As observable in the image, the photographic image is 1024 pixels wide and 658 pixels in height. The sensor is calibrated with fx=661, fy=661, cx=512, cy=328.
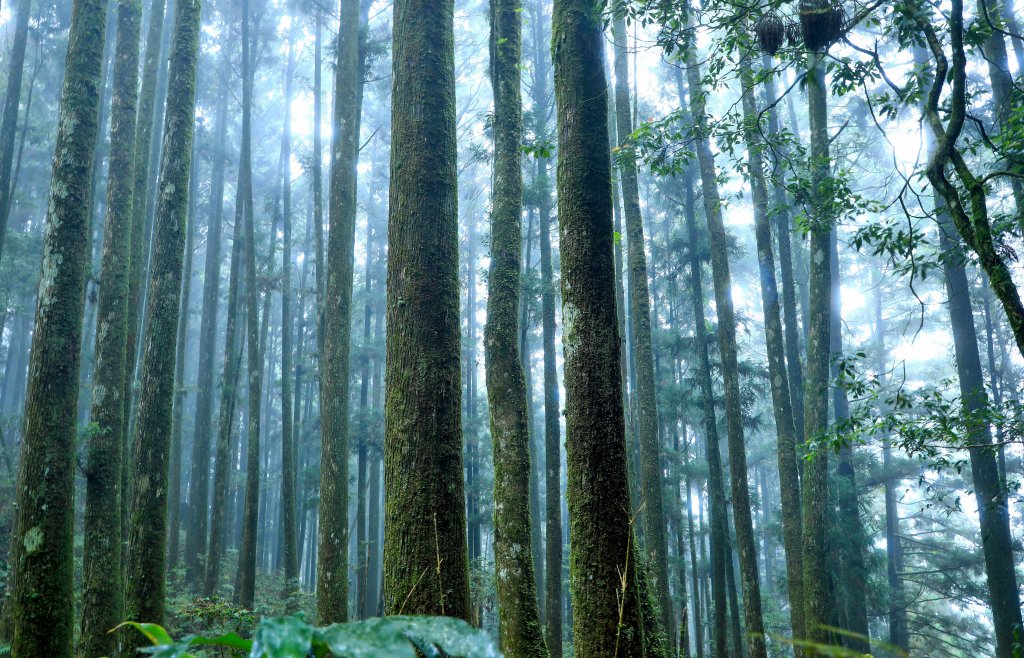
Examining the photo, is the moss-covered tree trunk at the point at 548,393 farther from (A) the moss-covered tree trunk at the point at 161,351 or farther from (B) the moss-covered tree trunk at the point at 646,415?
(A) the moss-covered tree trunk at the point at 161,351

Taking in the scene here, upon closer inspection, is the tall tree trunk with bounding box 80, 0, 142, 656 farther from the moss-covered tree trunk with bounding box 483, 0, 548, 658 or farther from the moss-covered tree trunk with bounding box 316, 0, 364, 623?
the moss-covered tree trunk with bounding box 483, 0, 548, 658

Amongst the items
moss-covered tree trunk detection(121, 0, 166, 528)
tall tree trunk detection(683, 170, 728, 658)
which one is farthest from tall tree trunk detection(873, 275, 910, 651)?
moss-covered tree trunk detection(121, 0, 166, 528)

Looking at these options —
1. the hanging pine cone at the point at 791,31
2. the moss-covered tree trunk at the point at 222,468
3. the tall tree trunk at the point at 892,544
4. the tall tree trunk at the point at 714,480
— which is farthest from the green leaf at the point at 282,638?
the moss-covered tree trunk at the point at 222,468

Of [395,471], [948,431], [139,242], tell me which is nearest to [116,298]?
[139,242]

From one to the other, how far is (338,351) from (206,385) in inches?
568

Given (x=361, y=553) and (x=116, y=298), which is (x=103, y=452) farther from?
(x=361, y=553)

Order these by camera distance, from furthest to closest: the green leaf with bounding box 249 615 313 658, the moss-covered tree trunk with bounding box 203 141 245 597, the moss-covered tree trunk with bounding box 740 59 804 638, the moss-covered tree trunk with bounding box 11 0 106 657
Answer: the moss-covered tree trunk with bounding box 203 141 245 597, the moss-covered tree trunk with bounding box 740 59 804 638, the moss-covered tree trunk with bounding box 11 0 106 657, the green leaf with bounding box 249 615 313 658

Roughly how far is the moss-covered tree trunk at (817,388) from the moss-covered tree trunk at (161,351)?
6654 millimetres

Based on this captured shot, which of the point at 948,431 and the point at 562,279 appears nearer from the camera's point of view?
the point at 562,279

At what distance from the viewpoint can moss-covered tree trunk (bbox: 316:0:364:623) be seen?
327 inches

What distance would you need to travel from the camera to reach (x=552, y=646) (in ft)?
38.6

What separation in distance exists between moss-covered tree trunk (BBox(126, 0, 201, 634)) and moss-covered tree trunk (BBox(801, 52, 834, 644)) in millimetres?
6654

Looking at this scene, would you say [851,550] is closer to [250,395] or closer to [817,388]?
[817,388]

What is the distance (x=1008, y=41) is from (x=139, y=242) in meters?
16.2
